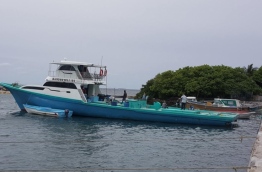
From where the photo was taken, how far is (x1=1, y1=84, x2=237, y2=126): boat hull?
90.8 feet

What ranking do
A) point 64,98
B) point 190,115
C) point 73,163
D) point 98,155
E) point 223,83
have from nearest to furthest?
point 73,163, point 98,155, point 190,115, point 64,98, point 223,83

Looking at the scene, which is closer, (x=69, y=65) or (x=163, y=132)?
(x=163, y=132)

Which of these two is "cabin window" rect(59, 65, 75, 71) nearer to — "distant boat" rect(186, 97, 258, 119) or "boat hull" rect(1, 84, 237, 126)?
"boat hull" rect(1, 84, 237, 126)

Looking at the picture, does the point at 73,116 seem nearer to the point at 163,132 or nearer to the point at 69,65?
the point at 69,65

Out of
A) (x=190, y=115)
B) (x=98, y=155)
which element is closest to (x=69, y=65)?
(x=190, y=115)

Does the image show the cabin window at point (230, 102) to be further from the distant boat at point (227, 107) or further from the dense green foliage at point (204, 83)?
the dense green foliage at point (204, 83)

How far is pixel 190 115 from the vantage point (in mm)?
27766

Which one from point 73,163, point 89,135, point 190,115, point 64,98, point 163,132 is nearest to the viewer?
point 73,163

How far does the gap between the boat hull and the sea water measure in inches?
78.2

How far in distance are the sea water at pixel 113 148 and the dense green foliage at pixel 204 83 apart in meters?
23.2

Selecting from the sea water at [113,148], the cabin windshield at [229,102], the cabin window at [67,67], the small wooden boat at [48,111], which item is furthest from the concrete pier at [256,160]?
the cabin windshield at [229,102]

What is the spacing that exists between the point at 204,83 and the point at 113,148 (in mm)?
33827

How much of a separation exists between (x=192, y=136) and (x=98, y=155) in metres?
8.60

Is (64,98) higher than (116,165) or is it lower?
higher
